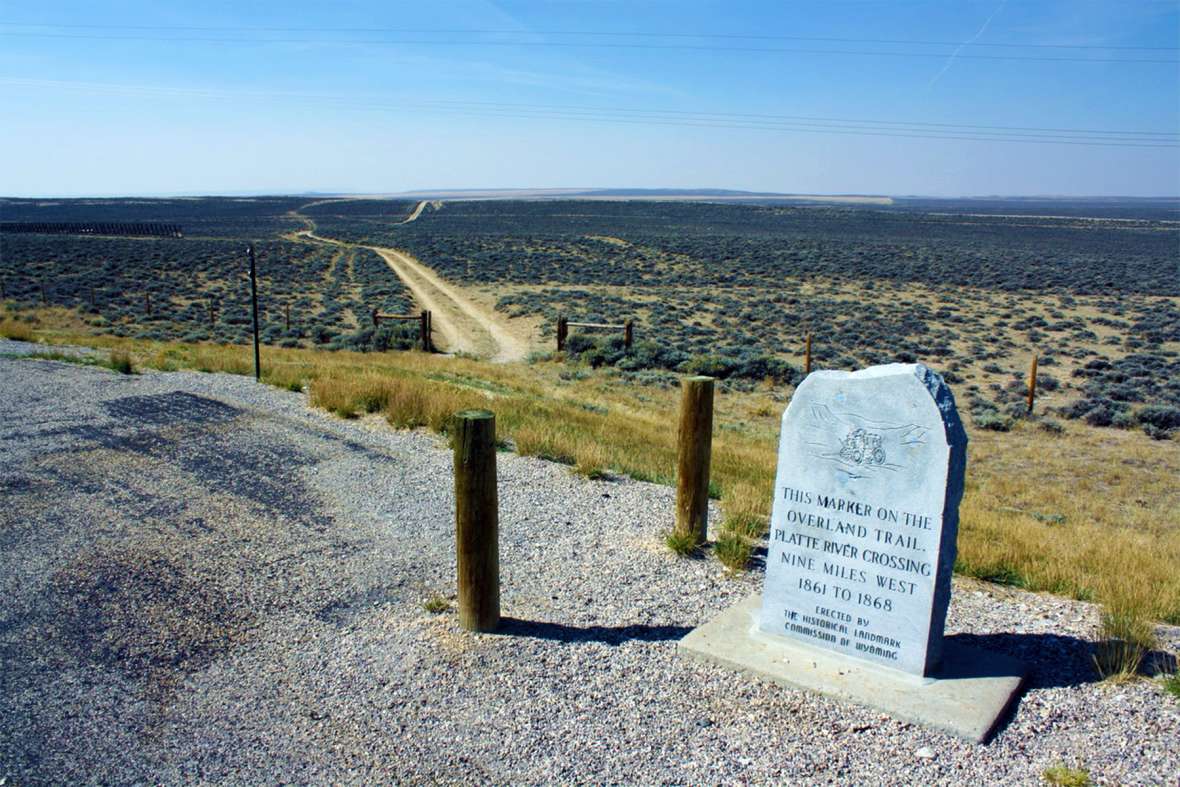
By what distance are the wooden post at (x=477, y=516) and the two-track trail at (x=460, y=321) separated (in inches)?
859

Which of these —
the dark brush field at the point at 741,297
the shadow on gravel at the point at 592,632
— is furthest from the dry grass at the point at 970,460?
the dark brush field at the point at 741,297

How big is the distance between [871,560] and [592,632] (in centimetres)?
177

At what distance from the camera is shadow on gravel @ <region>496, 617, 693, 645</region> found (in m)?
5.55

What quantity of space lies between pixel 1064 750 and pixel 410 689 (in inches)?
131

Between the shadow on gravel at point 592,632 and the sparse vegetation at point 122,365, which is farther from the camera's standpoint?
the sparse vegetation at point 122,365

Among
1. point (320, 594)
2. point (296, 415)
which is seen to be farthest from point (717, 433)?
point (320, 594)

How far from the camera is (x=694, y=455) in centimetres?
707

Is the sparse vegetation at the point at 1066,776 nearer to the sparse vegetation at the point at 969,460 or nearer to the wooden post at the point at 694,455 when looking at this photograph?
the sparse vegetation at the point at 969,460

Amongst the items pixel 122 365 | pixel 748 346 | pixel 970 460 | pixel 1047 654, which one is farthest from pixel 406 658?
pixel 748 346

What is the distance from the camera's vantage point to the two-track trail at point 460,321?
1155 inches

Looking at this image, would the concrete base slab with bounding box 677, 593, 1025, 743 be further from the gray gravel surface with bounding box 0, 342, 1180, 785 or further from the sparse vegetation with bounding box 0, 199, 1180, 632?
the sparse vegetation with bounding box 0, 199, 1180, 632

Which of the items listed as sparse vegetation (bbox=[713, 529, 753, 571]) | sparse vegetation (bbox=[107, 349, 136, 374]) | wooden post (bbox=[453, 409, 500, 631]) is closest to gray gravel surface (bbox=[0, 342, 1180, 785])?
sparse vegetation (bbox=[713, 529, 753, 571])

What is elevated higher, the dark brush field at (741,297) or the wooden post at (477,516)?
the wooden post at (477,516)

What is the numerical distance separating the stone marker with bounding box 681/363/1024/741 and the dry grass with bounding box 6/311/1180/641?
4.11 feet
